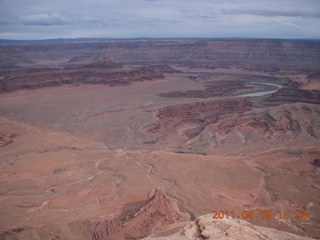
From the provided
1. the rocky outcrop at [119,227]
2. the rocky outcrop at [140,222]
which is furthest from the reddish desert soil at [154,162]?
the rocky outcrop at [140,222]

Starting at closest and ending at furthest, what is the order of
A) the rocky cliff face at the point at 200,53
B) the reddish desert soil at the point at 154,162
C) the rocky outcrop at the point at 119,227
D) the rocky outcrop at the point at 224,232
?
1. the rocky outcrop at the point at 224,232
2. the rocky outcrop at the point at 119,227
3. the reddish desert soil at the point at 154,162
4. the rocky cliff face at the point at 200,53

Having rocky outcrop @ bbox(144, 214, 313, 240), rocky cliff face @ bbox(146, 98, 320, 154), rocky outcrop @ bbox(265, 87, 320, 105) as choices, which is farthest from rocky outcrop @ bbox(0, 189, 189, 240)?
rocky outcrop @ bbox(265, 87, 320, 105)

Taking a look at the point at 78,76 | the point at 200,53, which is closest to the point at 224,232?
the point at 78,76

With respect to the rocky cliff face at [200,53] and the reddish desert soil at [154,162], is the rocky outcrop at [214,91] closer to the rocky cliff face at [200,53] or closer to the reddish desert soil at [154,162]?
the reddish desert soil at [154,162]

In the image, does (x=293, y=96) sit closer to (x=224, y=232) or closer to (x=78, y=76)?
(x=224, y=232)

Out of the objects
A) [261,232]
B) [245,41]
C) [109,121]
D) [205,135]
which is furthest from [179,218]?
[245,41]

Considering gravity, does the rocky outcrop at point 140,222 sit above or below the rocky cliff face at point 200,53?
below
